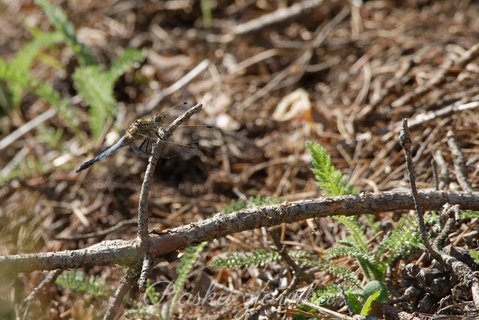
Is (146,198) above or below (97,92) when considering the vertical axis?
above

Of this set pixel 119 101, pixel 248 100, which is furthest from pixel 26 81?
pixel 248 100

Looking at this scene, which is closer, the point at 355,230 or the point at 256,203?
the point at 355,230

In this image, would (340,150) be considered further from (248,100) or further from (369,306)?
(369,306)

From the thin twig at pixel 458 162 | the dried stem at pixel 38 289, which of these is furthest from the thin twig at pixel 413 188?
the dried stem at pixel 38 289

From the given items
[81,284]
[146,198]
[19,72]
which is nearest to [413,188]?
[146,198]

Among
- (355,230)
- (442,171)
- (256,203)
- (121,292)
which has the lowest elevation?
(442,171)

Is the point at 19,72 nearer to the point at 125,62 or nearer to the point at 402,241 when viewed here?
the point at 125,62

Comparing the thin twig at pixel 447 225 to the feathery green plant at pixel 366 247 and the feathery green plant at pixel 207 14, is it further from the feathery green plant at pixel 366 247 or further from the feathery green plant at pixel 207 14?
the feathery green plant at pixel 207 14

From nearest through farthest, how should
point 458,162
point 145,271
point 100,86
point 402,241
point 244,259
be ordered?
1. point 145,271
2. point 402,241
3. point 244,259
4. point 458,162
5. point 100,86
